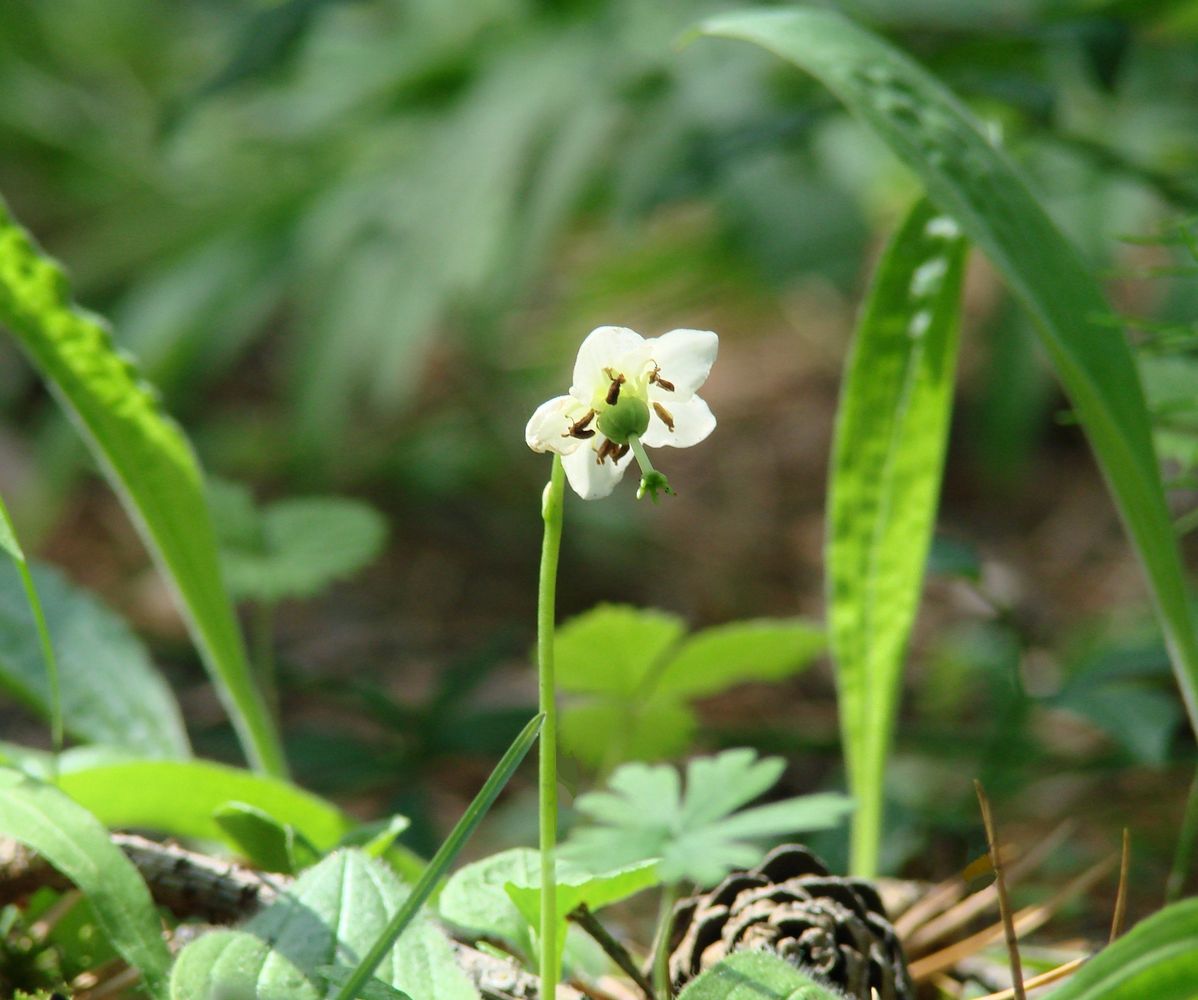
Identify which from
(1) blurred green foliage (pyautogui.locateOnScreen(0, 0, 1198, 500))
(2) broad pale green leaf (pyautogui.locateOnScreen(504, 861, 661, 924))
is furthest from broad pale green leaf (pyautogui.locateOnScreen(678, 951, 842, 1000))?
(1) blurred green foliage (pyautogui.locateOnScreen(0, 0, 1198, 500))

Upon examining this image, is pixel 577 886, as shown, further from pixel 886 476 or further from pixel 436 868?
pixel 886 476

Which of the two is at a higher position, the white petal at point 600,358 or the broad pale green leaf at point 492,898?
the white petal at point 600,358

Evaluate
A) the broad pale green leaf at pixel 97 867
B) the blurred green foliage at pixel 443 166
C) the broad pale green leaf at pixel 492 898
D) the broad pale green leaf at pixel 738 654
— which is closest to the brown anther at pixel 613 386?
the broad pale green leaf at pixel 492 898

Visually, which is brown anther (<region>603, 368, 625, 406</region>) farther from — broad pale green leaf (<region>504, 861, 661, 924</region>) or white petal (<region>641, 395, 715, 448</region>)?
broad pale green leaf (<region>504, 861, 661, 924</region>)

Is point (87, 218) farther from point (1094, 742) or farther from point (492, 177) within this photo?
point (1094, 742)

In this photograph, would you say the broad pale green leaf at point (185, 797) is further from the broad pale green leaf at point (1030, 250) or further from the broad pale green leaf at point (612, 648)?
the broad pale green leaf at point (1030, 250)

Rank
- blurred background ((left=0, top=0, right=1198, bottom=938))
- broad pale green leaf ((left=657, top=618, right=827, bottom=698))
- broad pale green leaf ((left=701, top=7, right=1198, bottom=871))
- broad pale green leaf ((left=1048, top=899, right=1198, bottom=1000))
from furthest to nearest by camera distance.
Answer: blurred background ((left=0, top=0, right=1198, bottom=938)) → broad pale green leaf ((left=657, top=618, right=827, bottom=698)) → broad pale green leaf ((left=701, top=7, right=1198, bottom=871)) → broad pale green leaf ((left=1048, top=899, right=1198, bottom=1000))
